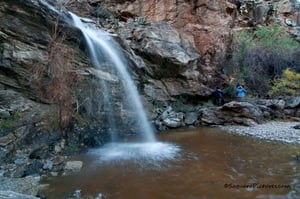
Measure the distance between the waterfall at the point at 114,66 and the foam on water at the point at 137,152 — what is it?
1.14 m

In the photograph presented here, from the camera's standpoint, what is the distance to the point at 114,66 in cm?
1112

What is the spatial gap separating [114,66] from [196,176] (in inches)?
265

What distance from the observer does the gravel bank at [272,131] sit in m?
8.82

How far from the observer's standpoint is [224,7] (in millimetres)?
16641

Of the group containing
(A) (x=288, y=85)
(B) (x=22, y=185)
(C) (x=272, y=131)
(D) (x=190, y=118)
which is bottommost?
(B) (x=22, y=185)

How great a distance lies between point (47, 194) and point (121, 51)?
8.07 meters

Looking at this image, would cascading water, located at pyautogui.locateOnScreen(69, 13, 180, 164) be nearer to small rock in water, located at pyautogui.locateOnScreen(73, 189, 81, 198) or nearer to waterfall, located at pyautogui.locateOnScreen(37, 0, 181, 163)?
waterfall, located at pyautogui.locateOnScreen(37, 0, 181, 163)

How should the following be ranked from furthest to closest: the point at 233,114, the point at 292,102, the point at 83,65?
the point at 292,102
the point at 233,114
the point at 83,65

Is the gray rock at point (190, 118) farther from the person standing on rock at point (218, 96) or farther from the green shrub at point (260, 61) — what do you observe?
the green shrub at point (260, 61)

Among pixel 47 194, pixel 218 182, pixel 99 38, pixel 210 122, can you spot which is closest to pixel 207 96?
pixel 210 122

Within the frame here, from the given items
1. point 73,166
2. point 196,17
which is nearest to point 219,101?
point 196,17

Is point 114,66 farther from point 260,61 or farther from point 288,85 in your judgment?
point 260,61

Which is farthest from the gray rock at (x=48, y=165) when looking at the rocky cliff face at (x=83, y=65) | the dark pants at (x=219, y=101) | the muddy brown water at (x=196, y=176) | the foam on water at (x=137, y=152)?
the dark pants at (x=219, y=101)

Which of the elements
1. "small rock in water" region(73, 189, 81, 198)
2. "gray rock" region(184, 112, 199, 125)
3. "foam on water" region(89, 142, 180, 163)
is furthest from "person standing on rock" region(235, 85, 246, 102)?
"small rock in water" region(73, 189, 81, 198)
